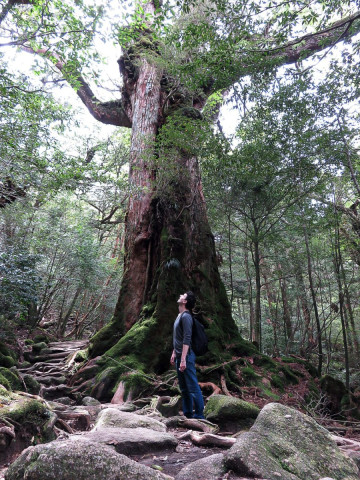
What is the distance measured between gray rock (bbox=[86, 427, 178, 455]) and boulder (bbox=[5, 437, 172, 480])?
0.92 m

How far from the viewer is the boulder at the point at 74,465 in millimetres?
1636

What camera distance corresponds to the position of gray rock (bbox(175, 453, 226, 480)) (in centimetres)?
195

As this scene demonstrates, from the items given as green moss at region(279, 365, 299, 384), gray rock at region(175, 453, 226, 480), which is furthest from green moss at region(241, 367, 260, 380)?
gray rock at region(175, 453, 226, 480)

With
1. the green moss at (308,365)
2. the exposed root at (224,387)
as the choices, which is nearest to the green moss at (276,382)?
the exposed root at (224,387)

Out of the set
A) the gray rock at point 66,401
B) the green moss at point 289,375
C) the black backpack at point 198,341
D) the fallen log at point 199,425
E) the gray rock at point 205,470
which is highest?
the black backpack at point 198,341

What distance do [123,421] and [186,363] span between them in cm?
111

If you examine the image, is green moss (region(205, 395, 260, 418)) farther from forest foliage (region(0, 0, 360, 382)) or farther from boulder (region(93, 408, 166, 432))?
forest foliage (region(0, 0, 360, 382))

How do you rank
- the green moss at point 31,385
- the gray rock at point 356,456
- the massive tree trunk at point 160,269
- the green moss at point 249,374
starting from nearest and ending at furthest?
1. the gray rock at point 356,456
2. the green moss at point 31,385
3. the green moss at point 249,374
4. the massive tree trunk at point 160,269

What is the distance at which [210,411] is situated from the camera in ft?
13.3

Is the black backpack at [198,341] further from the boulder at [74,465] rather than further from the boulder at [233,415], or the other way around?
the boulder at [74,465]

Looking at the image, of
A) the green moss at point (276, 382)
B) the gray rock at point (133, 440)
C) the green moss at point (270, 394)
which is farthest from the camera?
the green moss at point (276, 382)

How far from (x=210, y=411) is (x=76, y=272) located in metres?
9.23

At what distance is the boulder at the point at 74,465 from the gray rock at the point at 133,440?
3.00ft

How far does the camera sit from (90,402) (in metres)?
5.12
